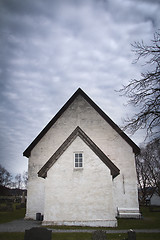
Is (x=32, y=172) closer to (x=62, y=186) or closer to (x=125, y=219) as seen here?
(x=62, y=186)

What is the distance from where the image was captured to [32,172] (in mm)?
18078

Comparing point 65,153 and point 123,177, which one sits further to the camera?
point 123,177

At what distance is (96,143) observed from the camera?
58.4ft

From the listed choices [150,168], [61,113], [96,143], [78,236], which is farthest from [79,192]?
[150,168]

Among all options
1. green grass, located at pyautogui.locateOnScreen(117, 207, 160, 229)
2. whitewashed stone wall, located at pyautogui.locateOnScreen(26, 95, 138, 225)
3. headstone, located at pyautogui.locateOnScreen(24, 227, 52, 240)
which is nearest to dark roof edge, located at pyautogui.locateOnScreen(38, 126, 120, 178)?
green grass, located at pyautogui.locateOnScreen(117, 207, 160, 229)

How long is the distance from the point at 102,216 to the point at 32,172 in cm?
831

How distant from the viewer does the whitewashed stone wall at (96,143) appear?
1648cm

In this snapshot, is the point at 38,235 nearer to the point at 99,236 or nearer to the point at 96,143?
the point at 99,236

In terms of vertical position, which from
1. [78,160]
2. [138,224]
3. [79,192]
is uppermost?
[78,160]

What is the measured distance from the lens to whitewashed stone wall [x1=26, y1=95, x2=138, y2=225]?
1648 centimetres

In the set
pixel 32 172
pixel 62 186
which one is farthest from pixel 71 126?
pixel 62 186

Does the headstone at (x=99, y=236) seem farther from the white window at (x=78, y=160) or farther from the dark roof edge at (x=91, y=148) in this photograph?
the white window at (x=78, y=160)

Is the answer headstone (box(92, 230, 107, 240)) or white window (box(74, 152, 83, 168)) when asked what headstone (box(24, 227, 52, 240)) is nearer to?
headstone (box(92, 230, 107, 240))

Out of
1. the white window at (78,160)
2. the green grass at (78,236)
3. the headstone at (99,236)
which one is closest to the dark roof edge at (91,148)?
the white window at (78,160)
